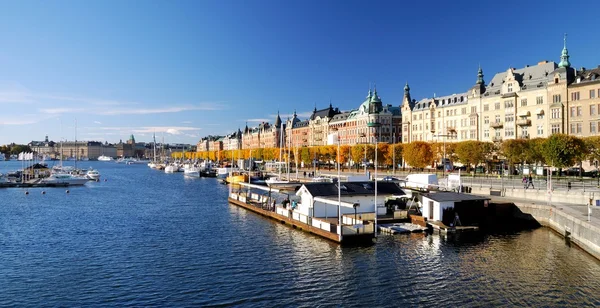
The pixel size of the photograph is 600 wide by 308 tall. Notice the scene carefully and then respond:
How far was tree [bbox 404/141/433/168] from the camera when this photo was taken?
107 metres

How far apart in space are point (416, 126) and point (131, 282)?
4745 inches

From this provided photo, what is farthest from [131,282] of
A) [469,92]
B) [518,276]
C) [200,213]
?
[469,92]

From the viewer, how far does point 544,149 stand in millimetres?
78250

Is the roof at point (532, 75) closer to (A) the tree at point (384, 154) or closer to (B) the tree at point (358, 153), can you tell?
(A) the tree at point (384, 154)

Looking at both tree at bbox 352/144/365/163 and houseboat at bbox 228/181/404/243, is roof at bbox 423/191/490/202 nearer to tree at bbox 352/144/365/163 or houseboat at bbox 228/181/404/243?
houseboat at bbox 228/181/404/243

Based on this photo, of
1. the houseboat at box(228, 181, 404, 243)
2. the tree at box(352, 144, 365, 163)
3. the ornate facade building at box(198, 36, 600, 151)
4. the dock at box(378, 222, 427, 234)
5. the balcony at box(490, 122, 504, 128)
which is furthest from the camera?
the tree at box(352, 144, 365, 163)

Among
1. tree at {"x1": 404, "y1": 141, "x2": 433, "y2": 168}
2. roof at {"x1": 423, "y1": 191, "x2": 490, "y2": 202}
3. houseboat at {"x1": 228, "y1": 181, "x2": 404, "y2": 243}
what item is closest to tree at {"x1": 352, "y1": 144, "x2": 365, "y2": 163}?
tree at {"x1": 404, "y1": 141, "x2": 433, "y2": 168}

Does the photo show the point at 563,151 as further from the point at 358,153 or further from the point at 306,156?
the point at 306,156

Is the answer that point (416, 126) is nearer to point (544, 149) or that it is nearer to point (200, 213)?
point (544, 149)

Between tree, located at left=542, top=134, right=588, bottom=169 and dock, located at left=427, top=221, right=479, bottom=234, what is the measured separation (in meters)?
35.6

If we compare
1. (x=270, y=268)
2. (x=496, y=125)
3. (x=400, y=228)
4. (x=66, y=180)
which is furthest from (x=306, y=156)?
(x=270, y=268)

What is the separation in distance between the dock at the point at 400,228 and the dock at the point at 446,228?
1173mm

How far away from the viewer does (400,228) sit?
156ft

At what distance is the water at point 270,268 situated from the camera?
27688mm
